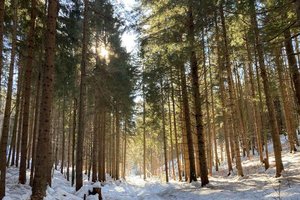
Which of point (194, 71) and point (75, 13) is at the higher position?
point (75, 13)

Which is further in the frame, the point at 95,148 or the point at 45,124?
the point at 95,148

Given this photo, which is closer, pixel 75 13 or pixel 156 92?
pixel 75 13

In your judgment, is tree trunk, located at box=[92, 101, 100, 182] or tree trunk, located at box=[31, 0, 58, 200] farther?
tree trunk, located at box=[92, 101, 100, 182]

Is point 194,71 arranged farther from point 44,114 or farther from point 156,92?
point 44,114

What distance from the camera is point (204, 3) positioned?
911cm

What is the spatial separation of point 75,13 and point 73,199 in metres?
7.29

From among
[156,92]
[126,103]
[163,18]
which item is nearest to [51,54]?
[163,18]

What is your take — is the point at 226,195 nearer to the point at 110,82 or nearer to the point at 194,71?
the point at 194,71

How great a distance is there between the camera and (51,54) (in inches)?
310

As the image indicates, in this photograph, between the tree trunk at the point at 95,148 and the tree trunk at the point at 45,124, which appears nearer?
the tree trunk at the point at 45,124

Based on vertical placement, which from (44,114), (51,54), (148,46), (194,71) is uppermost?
(148,46)

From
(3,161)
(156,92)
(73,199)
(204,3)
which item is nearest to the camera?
(3,161)

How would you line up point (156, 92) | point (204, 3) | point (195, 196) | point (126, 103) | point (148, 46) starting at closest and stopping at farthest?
point (204, 3)
point (195, 196)
point (148, 46)
point (156, 92)
point (126, 103)

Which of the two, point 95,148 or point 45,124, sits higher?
point 45,124
